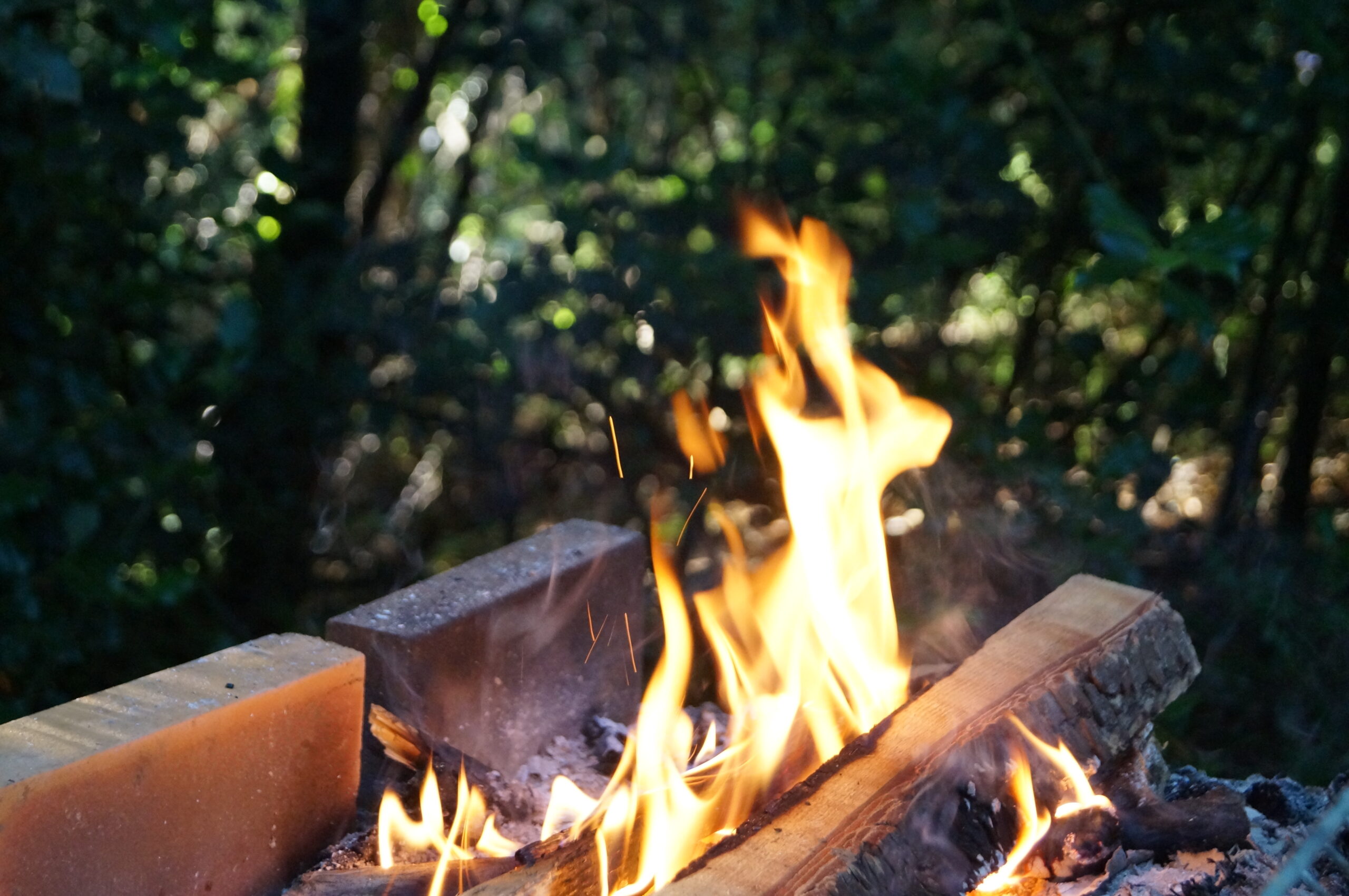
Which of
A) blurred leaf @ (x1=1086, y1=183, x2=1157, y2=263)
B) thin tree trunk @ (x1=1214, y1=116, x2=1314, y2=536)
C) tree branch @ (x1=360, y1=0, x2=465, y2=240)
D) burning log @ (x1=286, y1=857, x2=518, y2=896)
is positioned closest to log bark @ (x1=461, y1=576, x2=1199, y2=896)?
burning log @ (x1=286, y1=857, x2=518, y2=896)

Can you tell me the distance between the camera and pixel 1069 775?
191cm

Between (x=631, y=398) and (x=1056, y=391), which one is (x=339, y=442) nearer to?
(x=631, y=398)

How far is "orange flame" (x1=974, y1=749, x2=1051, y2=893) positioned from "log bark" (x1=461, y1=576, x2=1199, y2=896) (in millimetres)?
16

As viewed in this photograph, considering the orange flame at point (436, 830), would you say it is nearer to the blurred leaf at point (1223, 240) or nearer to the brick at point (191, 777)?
the brick at point (191, 777)

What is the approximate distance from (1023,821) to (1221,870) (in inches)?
12.4

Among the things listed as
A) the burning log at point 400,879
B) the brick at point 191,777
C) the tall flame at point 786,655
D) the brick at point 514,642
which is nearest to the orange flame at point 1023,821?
the tall flame at point 786,655

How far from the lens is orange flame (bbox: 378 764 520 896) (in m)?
1.93

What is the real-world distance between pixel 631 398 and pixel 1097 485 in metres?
1.40

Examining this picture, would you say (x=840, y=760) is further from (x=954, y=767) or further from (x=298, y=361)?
(x=298, y=361)

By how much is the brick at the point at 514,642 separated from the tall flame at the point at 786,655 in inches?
4.9

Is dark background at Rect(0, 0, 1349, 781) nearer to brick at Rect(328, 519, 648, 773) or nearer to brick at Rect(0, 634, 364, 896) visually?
brick at Rect(328, 519, 648, 773)

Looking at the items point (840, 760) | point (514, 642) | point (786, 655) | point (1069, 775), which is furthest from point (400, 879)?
point (1069, 775)

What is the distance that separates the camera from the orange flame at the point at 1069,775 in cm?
189

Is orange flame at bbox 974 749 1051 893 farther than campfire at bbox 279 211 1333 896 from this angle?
Yes
